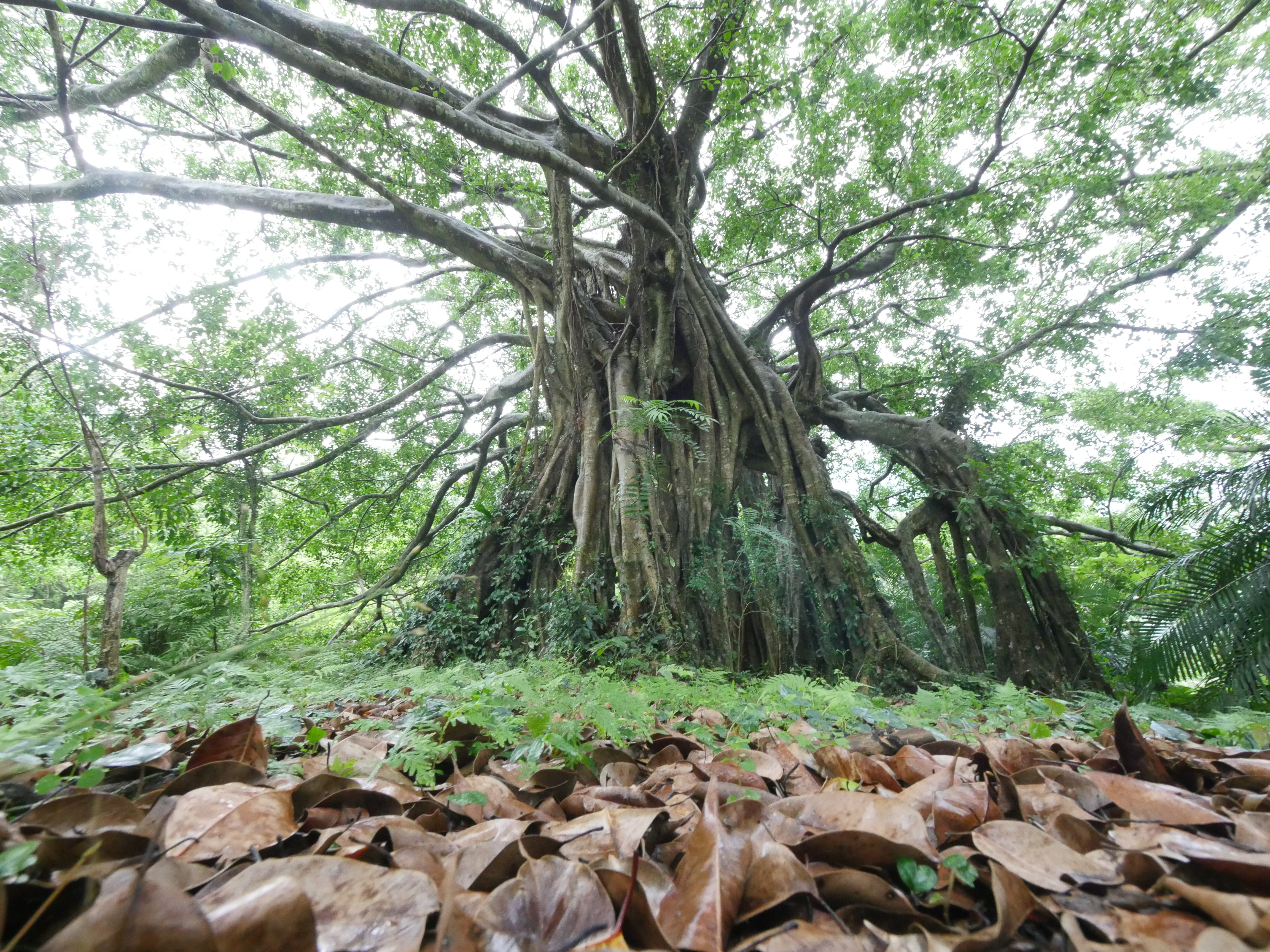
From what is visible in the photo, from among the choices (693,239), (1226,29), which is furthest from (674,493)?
(1226,29)

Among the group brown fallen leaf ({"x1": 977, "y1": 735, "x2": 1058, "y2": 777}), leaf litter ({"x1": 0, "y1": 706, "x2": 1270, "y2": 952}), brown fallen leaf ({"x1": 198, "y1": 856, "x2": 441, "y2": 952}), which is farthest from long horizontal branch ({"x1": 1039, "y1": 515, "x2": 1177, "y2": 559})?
brown fallen leaf ({"x1": 198, "y1": 856, "x2": 441, "y2": 952})

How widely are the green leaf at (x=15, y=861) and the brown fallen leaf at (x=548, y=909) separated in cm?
44

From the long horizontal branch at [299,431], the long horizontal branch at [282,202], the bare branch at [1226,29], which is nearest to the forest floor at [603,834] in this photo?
the long horizontal branch at [299,431]

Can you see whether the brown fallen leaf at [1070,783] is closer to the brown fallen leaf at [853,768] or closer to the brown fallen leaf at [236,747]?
the brown fallen leaf at [853,768]

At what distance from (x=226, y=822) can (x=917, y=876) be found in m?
0.92

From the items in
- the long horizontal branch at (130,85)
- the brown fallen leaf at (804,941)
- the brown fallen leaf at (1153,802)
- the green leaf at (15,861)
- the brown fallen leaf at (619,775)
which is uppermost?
the long horizontal branch at (130,85)

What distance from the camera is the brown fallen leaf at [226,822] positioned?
0.73m

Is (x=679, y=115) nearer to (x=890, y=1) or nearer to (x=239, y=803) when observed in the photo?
(x=890, y=1)

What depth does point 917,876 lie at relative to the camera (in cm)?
70

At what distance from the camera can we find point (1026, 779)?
3.39ft

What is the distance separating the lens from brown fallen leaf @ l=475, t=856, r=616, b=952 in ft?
1.95

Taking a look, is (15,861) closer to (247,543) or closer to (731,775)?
(731,775)

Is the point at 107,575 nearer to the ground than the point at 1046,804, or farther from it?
farther from it

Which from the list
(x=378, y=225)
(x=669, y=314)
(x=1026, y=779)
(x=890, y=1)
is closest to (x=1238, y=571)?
(x=1026, y=779)
